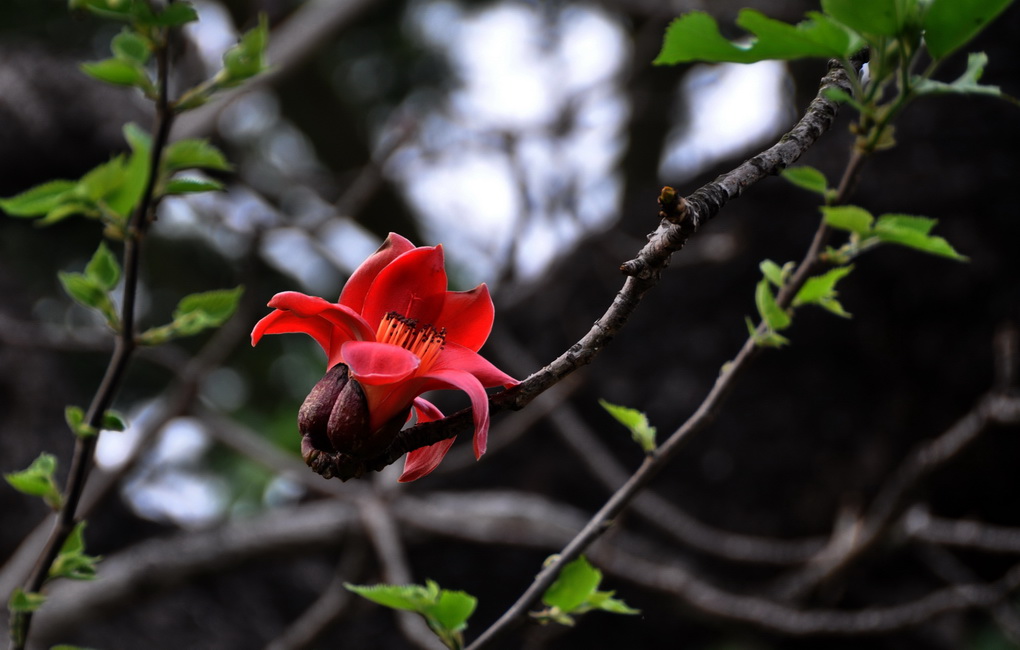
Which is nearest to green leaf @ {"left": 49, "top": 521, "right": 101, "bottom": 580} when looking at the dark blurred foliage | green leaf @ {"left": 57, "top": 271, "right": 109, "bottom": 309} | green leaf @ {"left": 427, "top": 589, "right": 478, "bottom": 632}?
green leaf @ {"left": 57, "top": 271, "right": 109, "bottom": 309}

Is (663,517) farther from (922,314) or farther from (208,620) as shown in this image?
(208,620)

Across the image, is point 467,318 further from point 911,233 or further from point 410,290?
point 911,233

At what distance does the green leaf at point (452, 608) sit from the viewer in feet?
2.05

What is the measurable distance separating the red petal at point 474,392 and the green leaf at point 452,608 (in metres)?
0.19

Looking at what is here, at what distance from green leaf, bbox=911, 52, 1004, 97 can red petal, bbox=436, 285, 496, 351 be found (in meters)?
0.31

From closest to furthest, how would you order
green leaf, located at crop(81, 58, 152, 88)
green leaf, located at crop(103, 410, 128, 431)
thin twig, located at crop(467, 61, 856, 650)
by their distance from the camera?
thin twig, located at crop(467, 61, 856, 650) → green leaf, located at crop(81, 58, 152, 88) → green leaf, located at crop(103, 410, 128, 431)

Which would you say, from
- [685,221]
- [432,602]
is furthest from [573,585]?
[685,221]

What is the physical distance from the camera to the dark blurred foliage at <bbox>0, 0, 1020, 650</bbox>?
6.91 ft

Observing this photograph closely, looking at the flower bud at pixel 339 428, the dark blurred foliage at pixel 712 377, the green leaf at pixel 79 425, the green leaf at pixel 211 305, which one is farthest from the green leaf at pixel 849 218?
the dark blurred foliage at pixel 712 377

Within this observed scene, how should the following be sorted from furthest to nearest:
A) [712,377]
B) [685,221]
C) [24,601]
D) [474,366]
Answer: [712,377]
[24,601]
[474,366]
[685,221]

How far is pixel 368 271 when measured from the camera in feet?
1.92

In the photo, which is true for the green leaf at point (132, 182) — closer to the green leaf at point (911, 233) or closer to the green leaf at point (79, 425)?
the green leaf at point (79, 425)

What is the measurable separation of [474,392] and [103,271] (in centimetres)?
39

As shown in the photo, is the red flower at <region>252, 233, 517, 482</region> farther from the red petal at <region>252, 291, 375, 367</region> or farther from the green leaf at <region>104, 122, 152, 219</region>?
the green leaf at <region>104, 122, 152, 219</region>
